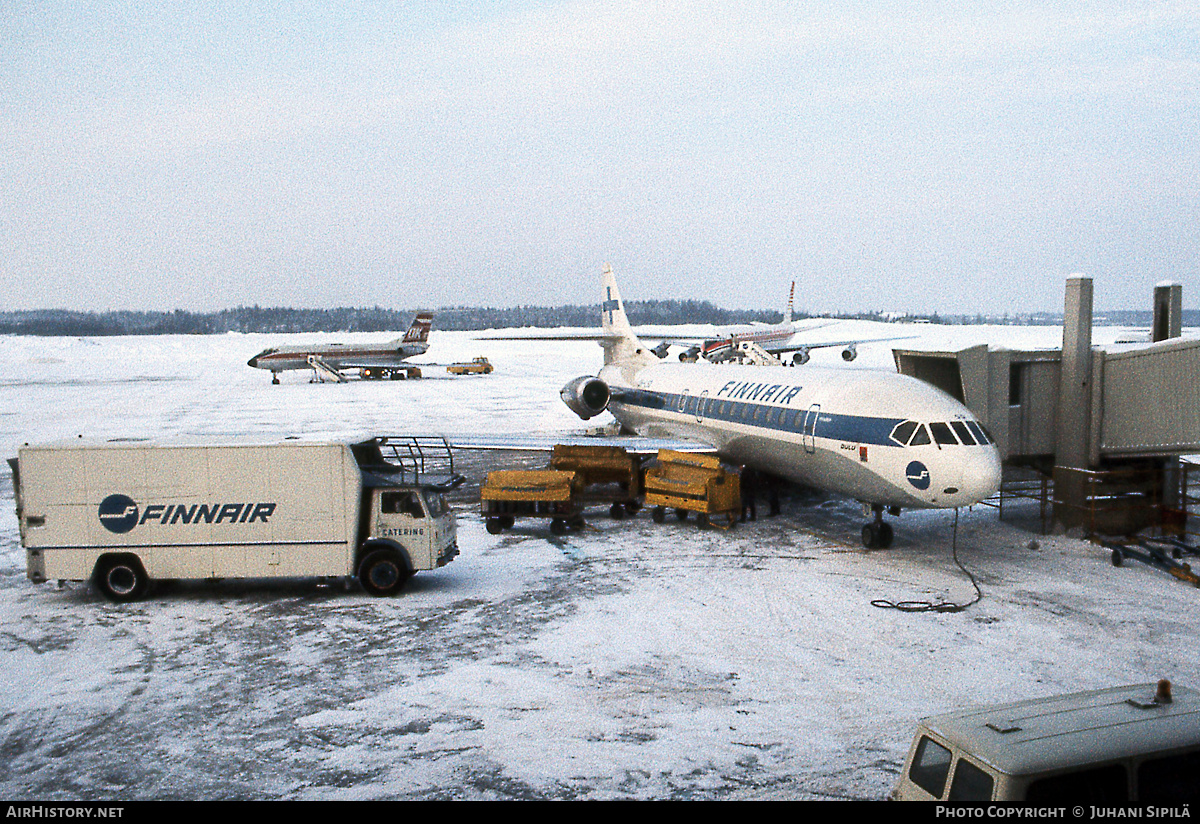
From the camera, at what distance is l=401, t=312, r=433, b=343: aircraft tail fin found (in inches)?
2968

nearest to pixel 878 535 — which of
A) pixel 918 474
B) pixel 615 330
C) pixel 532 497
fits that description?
pixel 918 474

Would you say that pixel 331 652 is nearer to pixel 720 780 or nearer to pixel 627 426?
pixel 720 780

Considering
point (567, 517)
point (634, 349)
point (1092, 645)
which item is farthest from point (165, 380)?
point (1092, 645)

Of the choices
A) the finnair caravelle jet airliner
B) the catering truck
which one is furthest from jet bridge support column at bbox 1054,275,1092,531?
the catering truck

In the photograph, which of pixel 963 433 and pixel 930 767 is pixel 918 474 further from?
pixel 930 767

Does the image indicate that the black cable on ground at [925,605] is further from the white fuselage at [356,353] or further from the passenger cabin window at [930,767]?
the white fuselage at [356,353]

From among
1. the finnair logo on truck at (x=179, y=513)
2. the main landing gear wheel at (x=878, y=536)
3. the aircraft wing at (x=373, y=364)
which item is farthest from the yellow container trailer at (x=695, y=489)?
the aircraft wing at (x=373, y=364)

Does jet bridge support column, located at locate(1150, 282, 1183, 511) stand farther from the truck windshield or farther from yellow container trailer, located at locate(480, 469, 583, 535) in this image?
the truck windshield

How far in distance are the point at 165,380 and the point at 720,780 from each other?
72734mm

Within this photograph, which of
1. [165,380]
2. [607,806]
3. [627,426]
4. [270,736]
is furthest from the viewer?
[165,380]

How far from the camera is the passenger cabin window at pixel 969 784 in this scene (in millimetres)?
6125

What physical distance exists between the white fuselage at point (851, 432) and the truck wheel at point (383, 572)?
8807 millimetres

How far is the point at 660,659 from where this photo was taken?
40.7ft

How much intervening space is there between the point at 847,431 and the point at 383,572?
9.25 m
